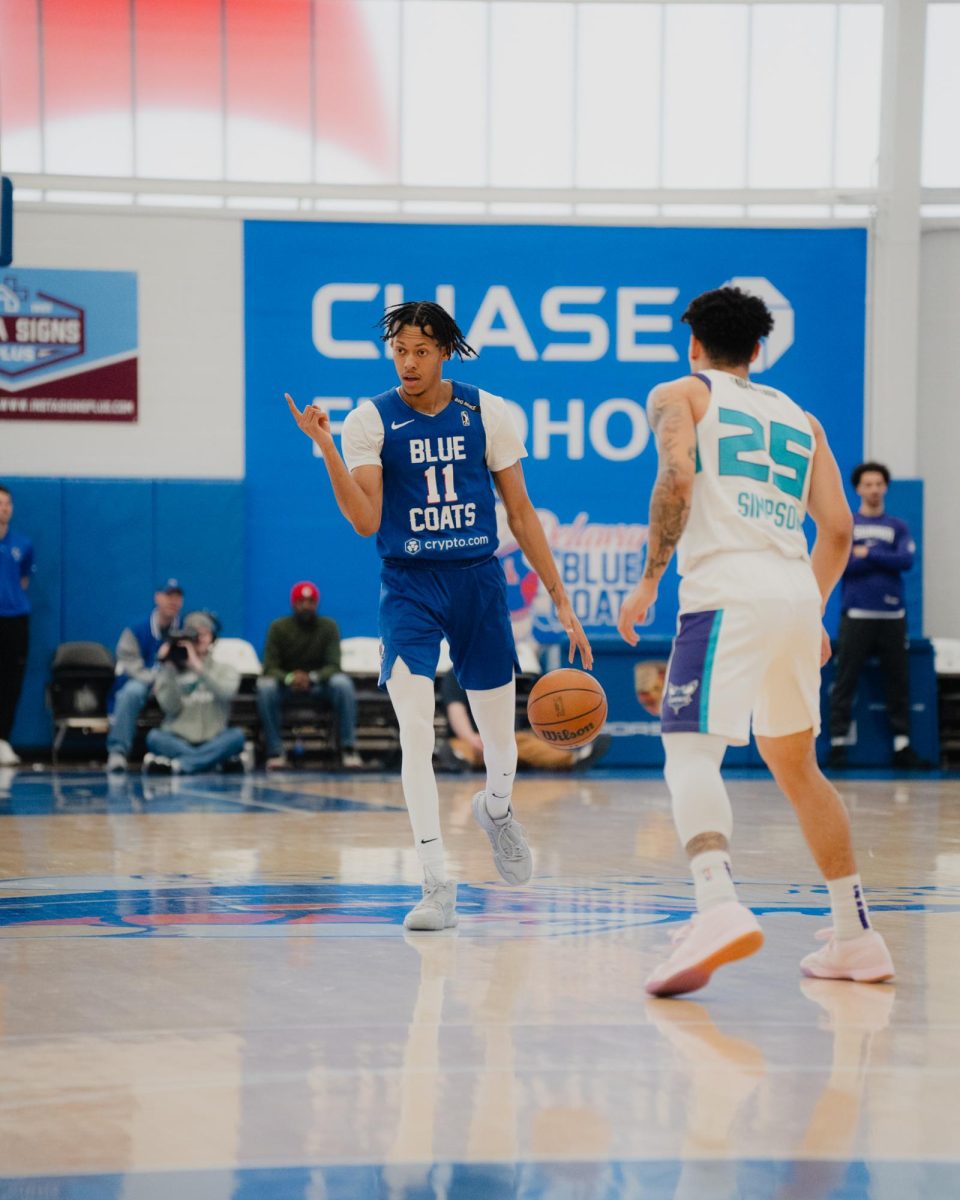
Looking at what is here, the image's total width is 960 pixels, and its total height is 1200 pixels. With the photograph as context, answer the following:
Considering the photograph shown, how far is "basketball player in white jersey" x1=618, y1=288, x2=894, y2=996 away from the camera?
13.0ft

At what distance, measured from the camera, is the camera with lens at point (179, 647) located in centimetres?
1215

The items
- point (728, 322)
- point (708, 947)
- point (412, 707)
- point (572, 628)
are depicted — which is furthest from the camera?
point (572, 628)

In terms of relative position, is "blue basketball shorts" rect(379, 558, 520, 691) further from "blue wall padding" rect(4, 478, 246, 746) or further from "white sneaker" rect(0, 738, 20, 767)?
"blue wall padding" rect(4, 478, 246, 746)

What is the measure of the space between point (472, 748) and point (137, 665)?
2899 millimetres

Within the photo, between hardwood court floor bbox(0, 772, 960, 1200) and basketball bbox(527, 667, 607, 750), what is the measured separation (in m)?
0.57

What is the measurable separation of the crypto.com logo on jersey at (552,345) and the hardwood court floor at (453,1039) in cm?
797

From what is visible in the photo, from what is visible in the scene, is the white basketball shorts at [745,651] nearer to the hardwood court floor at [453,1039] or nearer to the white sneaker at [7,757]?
the hardwood court floor at [453,1039]

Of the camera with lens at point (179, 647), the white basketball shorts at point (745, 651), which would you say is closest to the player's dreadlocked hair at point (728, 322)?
the white basketball shorts at point (745, 651)

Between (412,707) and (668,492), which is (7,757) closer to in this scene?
(412,707)

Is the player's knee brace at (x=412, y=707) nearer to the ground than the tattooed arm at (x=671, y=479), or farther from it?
nearer to the ground

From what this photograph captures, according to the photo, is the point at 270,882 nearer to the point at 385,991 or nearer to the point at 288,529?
the point at 385,991

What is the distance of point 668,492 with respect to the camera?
4059 millimetres

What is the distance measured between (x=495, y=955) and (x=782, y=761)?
1054 millimetres

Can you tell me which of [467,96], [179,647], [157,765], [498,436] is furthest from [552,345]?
[498,436]
